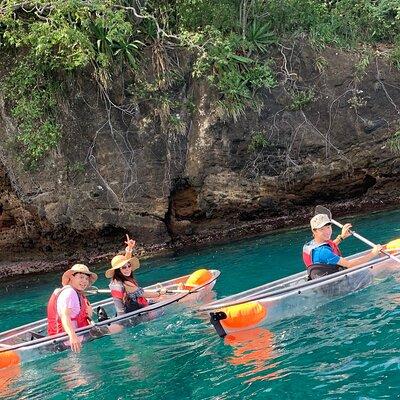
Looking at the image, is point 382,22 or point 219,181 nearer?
point 219,181

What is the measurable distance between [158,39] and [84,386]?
32.3 feet

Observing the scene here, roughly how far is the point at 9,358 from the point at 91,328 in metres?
1.05

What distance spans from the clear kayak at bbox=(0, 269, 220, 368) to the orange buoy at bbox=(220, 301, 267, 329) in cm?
172

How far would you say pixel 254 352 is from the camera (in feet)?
21.2

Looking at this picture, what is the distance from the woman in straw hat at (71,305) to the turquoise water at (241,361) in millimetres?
351

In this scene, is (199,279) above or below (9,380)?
above

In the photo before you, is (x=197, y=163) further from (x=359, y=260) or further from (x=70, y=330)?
(x=70, y=330)

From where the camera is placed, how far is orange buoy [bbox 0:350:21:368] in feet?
24.0

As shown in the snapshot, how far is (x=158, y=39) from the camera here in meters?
14.4

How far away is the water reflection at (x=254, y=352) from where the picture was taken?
5855 mm

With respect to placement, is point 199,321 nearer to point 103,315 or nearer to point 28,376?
point 103,315

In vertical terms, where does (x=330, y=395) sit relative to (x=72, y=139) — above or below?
below

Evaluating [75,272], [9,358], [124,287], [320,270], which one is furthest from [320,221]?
[9,358]

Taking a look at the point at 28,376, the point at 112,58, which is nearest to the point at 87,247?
the point at 112,58
